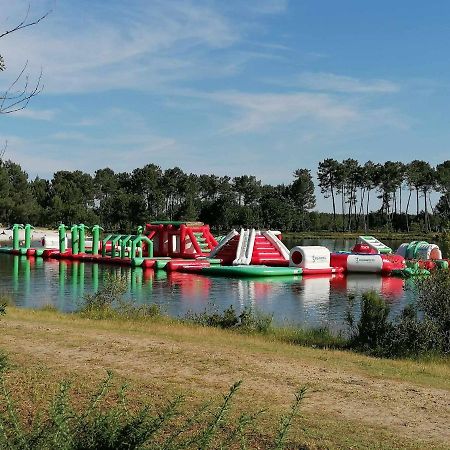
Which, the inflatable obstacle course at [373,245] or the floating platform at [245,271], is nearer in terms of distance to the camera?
the floating platform at [245,271]

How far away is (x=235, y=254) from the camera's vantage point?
121 feet

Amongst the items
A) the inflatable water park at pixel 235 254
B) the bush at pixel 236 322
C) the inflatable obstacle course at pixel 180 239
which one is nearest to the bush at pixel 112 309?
the bush at pixel 236 322

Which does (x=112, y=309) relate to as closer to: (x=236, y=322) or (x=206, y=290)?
(x=236, y=322)

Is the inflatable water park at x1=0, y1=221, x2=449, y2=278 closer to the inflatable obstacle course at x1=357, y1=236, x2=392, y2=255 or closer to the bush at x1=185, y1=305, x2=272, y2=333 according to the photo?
the inflatable obstacle course at x1=357, y1=236, x2=392, y2=255

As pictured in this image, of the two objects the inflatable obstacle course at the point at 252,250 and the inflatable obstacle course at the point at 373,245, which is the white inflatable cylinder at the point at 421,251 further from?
the inflatable obstacle course at the point at 252,250

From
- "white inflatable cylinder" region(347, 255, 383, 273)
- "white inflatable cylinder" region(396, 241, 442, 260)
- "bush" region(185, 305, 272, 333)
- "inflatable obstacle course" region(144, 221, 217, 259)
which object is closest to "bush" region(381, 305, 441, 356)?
"bush" region(185, 305, 272, 333)

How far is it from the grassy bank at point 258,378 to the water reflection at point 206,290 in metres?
7.83

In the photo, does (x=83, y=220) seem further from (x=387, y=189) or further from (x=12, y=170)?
(x=387, y=189)

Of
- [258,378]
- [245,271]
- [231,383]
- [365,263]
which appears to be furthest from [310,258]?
[231,383]

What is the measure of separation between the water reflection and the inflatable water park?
0.86 m

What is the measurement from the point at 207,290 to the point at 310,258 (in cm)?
910

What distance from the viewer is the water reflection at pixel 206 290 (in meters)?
21.1

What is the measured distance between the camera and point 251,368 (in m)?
8.17

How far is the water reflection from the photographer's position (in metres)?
21.1
